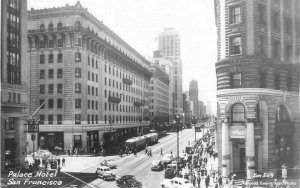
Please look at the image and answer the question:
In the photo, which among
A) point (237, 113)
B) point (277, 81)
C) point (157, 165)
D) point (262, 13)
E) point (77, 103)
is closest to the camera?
point (262, 13)

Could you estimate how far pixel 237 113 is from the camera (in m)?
34.8

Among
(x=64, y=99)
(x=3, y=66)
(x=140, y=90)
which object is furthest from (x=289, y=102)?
(x=140, y=90)

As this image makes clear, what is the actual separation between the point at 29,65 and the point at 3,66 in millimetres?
25245

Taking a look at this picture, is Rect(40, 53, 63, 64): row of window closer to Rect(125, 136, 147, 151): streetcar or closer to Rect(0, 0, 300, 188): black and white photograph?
Rect(0, 0, 300, 188): black and white photograph

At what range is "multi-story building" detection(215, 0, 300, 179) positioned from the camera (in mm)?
33656

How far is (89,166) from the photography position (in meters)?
47.9

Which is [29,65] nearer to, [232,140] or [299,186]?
[232,140]

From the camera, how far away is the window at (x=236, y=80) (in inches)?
1330

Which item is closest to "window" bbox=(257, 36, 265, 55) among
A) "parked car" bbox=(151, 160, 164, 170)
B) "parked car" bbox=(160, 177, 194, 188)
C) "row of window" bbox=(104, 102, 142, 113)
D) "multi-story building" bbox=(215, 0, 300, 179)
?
"multi-story building" bbox=(215, 0, 300, 179)

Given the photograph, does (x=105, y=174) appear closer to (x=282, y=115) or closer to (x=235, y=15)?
(x=282, y=115)

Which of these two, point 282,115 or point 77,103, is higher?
point 77,103

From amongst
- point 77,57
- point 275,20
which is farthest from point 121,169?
point 77,57

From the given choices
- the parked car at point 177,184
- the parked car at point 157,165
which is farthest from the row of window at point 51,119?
the parked car at point 177,184

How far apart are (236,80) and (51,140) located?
142ft
